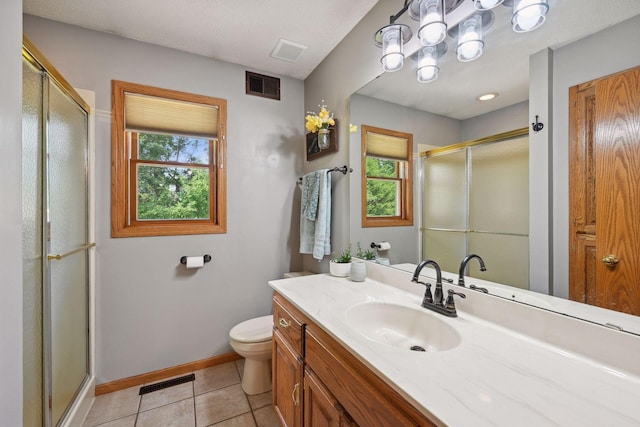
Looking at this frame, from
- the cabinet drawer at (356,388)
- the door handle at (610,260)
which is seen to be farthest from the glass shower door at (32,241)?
the door handle at (610,260)

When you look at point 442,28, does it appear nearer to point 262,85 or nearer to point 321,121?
point 321,121

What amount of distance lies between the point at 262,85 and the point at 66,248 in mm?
1798

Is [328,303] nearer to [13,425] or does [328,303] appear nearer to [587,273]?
[587,273]

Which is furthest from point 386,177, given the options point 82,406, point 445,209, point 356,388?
point 82,406

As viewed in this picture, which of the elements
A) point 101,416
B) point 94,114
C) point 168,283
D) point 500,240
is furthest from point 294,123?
point 101,416

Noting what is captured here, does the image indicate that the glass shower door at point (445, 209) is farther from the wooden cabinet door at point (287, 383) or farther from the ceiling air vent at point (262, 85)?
the ceiling air vent at point (262, 85)

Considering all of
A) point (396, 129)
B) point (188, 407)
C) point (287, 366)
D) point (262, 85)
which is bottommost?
point (188, 407)

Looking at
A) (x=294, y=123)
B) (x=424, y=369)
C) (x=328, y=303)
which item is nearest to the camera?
(x=424, y=369)

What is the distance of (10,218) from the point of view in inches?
33.9

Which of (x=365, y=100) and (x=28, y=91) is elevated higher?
(x=365, y=100)

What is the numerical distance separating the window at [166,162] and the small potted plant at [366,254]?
1127mm

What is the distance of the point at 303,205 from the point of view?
2.23 metres

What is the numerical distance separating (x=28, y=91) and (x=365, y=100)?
162 centimetres

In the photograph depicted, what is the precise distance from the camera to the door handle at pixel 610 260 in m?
0.76
